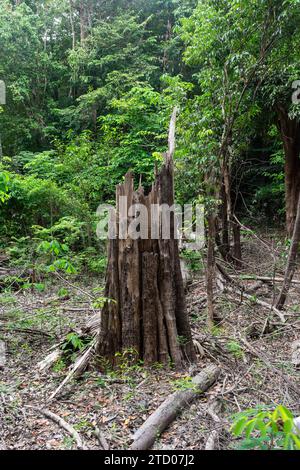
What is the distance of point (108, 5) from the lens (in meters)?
17.2

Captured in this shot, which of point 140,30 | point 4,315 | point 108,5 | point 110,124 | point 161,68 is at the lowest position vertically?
point 4,315

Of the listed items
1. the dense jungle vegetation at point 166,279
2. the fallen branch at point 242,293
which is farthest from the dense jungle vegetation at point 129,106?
the fallen branch at point 242,293

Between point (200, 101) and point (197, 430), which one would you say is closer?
point (197, 430)

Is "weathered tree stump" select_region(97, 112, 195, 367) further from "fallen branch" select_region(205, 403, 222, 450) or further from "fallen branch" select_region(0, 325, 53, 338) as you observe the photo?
"fallen branch" select_region(0, 325, 53, 338)

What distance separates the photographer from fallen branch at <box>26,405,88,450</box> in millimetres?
2719

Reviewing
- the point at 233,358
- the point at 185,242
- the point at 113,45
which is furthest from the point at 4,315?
the point at 113,45

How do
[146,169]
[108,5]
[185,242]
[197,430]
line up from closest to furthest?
1. [197,430]
2. [185,242]
3. [146,169]
4. [108,5]

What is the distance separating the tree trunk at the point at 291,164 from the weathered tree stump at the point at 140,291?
7.10 metres

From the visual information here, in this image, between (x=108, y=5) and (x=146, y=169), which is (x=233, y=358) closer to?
(x=146, y=169)

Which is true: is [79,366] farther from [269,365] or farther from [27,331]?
[269,365]

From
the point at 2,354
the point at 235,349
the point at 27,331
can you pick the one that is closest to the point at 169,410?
the point at 235,349
